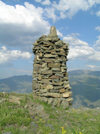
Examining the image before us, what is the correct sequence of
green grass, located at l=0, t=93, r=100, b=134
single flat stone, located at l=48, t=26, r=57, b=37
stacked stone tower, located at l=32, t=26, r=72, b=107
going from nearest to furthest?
green grass, located at l=0, t=93, r=100, b=134, stacked stone tower, located at l=32, t=26, r=72, b=107, single flat stone, located at l=48, t=26, r=57, b=37

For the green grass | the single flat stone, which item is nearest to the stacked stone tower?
the single flat stone

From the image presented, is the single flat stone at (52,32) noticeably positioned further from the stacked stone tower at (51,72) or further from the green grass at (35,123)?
the green grass at (35,123)

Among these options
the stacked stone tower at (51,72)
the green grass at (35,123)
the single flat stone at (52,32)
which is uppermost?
the single flat stone at (52,32)

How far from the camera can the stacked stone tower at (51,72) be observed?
10.6m

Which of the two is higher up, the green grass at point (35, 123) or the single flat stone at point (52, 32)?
the single flat stone at point (52, 32)

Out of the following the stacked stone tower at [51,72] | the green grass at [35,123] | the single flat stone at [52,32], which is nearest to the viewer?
the green grass at [35,123]

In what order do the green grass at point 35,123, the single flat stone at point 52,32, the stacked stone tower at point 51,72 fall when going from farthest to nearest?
the single flat stone at point 52,32, the stacked stone tower at point 51,72, the green grass at point 35,123

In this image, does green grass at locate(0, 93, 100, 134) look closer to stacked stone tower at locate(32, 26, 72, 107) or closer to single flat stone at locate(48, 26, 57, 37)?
stacked stone tower at locate(32, 26, 72, 107)

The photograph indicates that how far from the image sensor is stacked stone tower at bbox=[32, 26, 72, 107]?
10648 millimetres

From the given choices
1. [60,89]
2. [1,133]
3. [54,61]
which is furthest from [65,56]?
[1,133]

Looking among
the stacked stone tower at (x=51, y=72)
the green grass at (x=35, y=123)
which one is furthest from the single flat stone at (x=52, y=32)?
the green grass at (x=35, y=123)

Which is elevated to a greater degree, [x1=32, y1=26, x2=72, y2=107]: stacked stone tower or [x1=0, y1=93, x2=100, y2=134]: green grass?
[x1=32, y1=26, x2=72, y2=107]: stacked stone tower

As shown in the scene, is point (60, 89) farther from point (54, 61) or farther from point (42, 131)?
point (42, 131)

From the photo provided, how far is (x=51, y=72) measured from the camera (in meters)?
10.9
